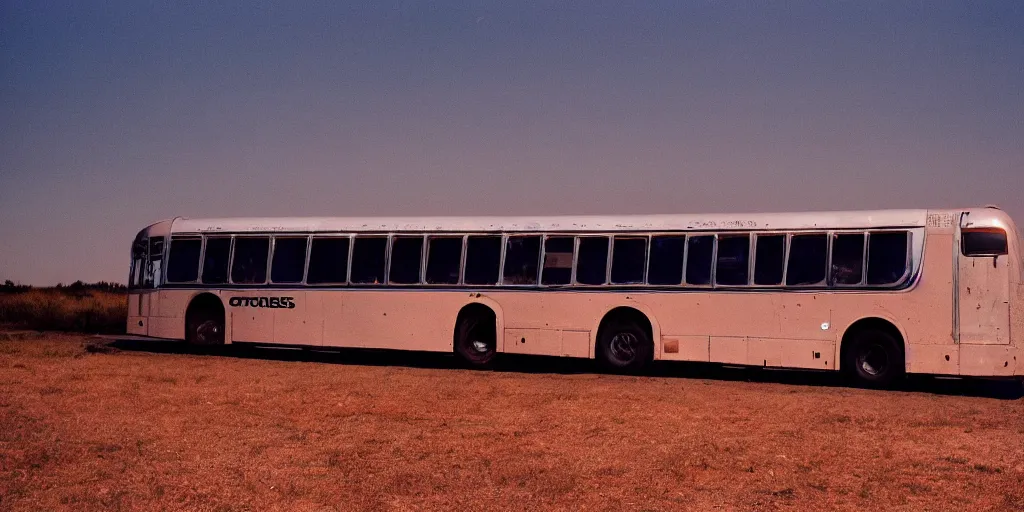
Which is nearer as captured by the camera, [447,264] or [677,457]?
[677,457]

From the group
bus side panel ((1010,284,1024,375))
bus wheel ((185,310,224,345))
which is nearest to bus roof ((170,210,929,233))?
bus wheel ((185,310,224,345))

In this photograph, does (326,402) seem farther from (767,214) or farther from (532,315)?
(767,214)

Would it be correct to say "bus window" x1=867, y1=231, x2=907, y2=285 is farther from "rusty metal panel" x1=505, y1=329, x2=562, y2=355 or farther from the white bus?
"rusty metal panel" x1=505, y1=329, x2=562, y2=355

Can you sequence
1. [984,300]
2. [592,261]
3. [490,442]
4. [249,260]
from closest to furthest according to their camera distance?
[490,442] < [984,300] < [592,261] < [249,260]

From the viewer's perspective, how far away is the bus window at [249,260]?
21344mm

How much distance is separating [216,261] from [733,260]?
10.3 meters

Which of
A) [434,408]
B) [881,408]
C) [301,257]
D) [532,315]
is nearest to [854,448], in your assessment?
[881,408]

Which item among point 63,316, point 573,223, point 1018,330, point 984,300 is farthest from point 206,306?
point 63,316

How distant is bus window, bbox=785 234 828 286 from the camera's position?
1739 centimetres

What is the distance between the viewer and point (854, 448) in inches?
426

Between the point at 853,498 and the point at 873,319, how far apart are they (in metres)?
9.16

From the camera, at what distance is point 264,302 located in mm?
21281

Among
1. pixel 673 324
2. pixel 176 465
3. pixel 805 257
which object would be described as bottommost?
pixel 176 465

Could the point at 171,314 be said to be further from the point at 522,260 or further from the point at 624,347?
the point at 624,347
